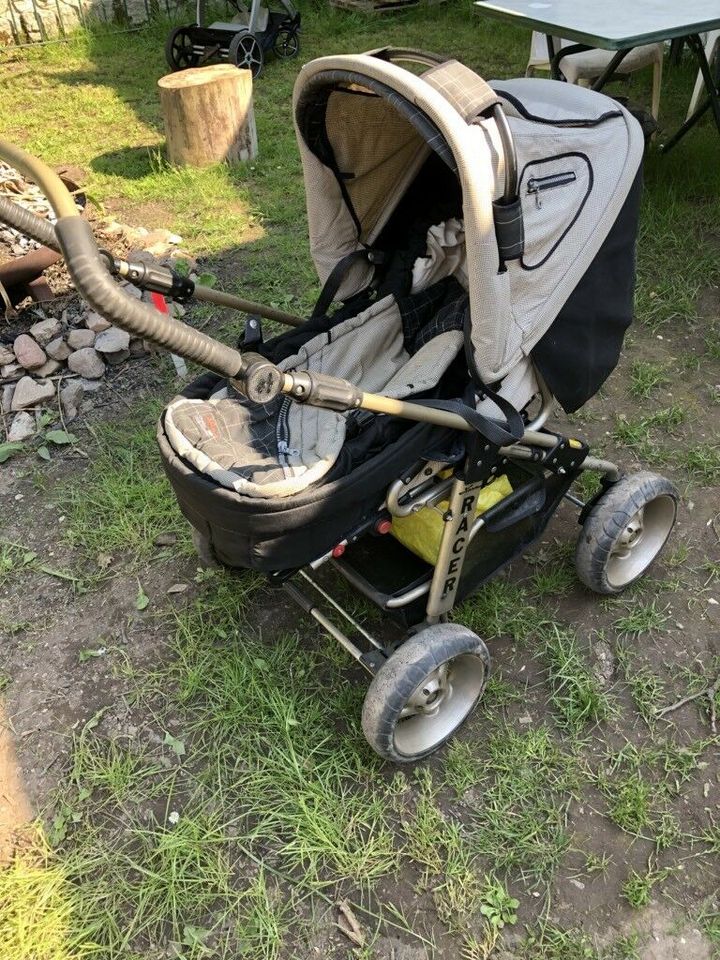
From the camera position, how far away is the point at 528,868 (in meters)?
2.03

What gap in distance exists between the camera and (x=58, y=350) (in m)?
3.66

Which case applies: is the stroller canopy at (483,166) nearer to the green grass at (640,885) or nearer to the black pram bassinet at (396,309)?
the black pram bassinet at (396,309)

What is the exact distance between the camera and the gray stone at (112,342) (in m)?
3.63

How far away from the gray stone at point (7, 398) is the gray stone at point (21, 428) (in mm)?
101

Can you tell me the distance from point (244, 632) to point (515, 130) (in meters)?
1.75

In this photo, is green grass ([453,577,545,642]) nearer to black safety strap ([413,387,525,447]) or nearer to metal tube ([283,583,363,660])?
metal tube ([283,583,363,660])

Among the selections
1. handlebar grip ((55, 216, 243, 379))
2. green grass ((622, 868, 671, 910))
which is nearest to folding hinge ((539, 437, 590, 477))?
green grass ((622, 868, 671, 910))

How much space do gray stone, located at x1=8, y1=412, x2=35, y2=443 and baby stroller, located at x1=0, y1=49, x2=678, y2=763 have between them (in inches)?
52.2

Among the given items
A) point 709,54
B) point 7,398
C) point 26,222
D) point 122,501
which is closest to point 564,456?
point 26,222

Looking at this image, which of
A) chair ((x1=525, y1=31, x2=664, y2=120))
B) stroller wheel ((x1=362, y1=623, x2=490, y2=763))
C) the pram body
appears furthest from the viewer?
chair ((x1=525, y1=31, x2=664, y2=120))

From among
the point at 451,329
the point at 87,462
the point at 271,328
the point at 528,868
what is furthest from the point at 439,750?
the point at 271,328

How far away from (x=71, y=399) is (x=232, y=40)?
4758 millimetres

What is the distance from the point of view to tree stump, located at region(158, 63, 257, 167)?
516cm

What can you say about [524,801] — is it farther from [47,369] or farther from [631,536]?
[47,369]
